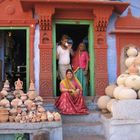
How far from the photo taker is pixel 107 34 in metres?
9.93

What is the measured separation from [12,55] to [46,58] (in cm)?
326

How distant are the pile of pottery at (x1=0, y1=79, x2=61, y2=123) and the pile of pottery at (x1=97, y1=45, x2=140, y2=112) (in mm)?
1452

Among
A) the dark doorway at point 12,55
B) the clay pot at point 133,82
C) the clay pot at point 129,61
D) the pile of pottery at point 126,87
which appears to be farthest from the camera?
the dark doorway at point 12,55

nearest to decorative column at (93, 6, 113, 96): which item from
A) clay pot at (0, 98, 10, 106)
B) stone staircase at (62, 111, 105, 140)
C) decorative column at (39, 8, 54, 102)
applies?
decorative column at (39, 8, 54, 102)

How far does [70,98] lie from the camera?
885 centimetres

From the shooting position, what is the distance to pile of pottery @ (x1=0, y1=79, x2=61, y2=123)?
301 inches

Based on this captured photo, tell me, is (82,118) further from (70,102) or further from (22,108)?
(22,108)

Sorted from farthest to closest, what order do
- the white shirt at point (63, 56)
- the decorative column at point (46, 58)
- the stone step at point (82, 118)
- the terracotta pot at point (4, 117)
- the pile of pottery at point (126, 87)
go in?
the white shirt at point (63, 56)
the decorative column at point (46, 58)
the stone step at point (82, 118)
the pile of pottery at point (126, 87)
the terracotta pot at point (4, 117)

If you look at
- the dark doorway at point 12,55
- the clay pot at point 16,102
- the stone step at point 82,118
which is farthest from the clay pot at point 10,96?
the dark doorway at point 12,55

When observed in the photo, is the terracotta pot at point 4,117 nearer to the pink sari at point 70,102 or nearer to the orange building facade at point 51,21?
the pink sari at point 70,102

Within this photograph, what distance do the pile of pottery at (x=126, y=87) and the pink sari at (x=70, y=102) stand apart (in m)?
0.44

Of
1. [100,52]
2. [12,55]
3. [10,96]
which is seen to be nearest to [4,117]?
[10,96]

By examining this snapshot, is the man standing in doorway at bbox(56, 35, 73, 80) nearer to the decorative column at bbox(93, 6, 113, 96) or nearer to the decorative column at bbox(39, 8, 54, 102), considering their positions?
the decorative column at bbox(39, 8, 54, 102)

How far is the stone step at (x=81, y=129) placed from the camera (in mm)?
8250
